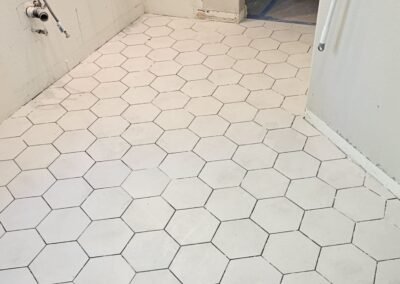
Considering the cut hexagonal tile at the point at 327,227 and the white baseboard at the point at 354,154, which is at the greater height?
the white baseboard at the point at 354,154

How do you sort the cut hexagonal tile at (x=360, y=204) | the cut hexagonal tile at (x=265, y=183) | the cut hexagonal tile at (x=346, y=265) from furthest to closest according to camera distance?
the cut hexagonal tile at (x=265, y=183) < the cut hexagonal tile at (x=360, y=204) < the cut hexagonal tile at (x=346, y=265)

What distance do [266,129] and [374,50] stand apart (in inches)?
24.4

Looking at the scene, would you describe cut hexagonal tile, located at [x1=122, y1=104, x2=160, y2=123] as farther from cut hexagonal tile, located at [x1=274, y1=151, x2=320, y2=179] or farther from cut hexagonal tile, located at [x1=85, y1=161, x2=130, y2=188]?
cut hexagonal tile, located at [x1=274, y1=151, x2=320, y2=179]

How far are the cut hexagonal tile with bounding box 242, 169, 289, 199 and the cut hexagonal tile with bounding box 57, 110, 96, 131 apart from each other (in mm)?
857

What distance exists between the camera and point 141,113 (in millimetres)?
2191

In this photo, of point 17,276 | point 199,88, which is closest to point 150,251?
point 17,276

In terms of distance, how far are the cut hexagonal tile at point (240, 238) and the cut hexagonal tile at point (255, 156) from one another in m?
0.31

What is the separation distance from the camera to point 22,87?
2.25 m

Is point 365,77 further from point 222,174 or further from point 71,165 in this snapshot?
point 71,165

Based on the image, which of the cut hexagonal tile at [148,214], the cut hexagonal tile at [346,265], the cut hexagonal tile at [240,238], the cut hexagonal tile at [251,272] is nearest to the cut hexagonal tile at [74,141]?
the cut hexagonal tile at [148,214]

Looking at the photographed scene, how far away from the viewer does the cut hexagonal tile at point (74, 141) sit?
2000 mm

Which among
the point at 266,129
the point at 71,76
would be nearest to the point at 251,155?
the point at 266,129

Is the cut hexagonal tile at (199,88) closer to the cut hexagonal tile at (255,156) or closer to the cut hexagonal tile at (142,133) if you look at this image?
the cut hexagonal tile at (142,133)

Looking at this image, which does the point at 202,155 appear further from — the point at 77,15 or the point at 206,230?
the point at 77,15
